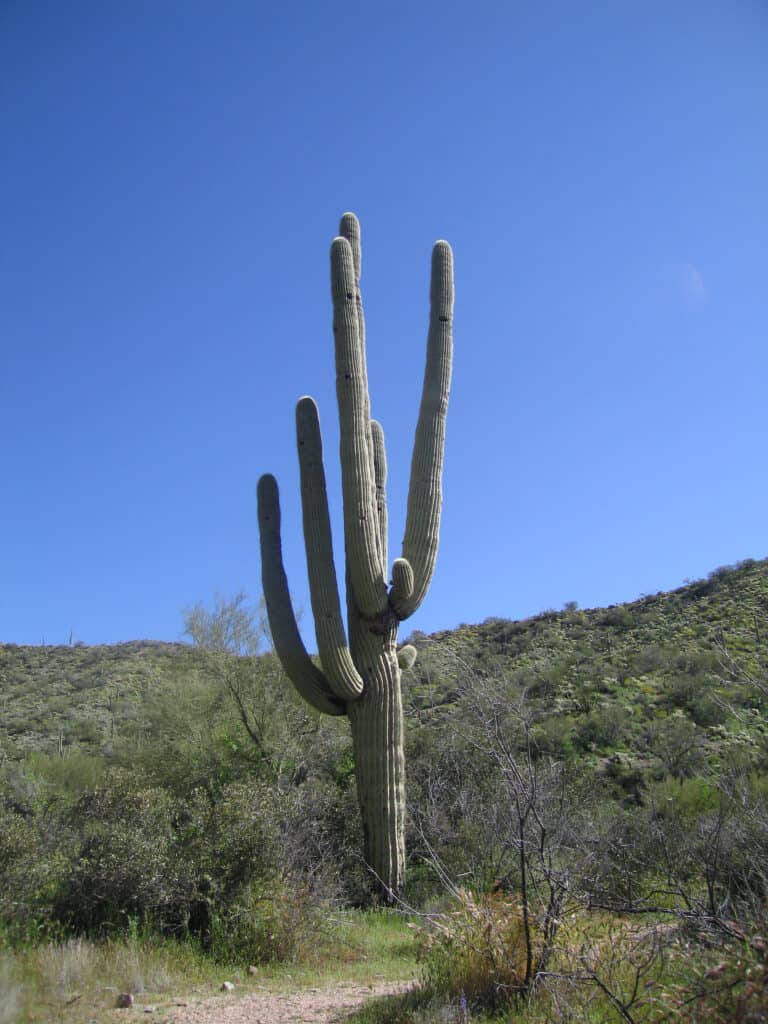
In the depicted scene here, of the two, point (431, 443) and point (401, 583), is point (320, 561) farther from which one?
point (431, 443)

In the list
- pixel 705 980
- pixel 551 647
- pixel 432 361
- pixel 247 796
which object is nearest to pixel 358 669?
pixel 247 796

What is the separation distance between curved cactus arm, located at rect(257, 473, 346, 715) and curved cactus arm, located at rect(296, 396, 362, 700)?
0.34m

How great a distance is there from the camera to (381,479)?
37.0 ft

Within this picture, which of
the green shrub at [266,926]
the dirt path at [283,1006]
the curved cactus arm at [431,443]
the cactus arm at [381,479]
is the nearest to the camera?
the dirt path at [283,1006]

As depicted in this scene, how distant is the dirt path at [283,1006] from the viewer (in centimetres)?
502

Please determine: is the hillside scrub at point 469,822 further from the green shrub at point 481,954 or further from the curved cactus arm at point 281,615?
the curved cactus arm at point 281,615

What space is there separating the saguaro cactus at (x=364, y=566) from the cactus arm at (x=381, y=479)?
31mm

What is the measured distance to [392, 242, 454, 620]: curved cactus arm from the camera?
33.0 feet

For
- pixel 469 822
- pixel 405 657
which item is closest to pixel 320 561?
pixel 405 657

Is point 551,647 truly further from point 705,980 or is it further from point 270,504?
point 705,980

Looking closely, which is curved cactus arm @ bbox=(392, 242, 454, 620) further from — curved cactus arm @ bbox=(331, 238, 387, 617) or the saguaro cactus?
curved cactus arm @ bbox=(331, 238, 387, 617)

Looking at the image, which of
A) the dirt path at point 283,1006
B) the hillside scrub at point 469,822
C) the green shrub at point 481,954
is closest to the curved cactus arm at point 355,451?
the hillside scrub at point 469,822

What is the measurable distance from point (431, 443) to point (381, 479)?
3.85ft

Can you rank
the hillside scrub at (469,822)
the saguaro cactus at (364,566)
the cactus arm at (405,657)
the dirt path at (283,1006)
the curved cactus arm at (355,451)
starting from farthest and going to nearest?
the cactus arm at (405,657) → the curved cactus arm at (355,451) → the saguaro cactus at (364,566) → the dirt path at (283,1006) → the hillside scrub at (469,822)
